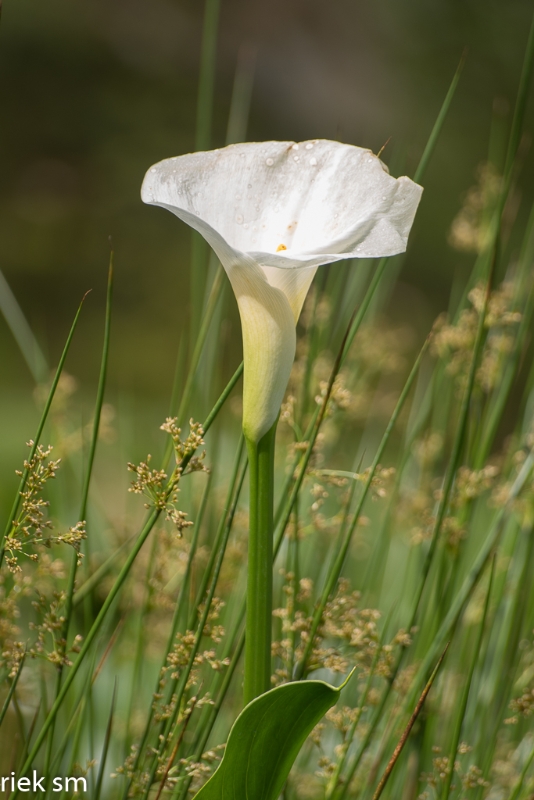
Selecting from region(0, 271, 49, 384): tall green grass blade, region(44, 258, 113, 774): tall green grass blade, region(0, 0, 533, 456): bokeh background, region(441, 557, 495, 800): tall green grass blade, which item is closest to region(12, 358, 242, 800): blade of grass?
region(44, 258, 113, 774): tall green grass blade

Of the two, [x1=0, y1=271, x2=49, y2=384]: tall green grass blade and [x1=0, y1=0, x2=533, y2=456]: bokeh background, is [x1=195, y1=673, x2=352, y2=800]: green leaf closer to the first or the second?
[x1=0, y1=271, x2=49, y2=384]: tall green grass blade

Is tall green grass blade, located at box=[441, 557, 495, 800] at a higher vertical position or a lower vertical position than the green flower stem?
lower

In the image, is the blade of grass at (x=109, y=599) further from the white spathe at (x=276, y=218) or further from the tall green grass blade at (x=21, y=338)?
the tall green grass blade at (x=21, y=338)

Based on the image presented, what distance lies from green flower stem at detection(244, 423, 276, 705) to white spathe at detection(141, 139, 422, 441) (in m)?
0.01

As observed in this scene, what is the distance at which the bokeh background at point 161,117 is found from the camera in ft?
6.35

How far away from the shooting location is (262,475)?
0.27m

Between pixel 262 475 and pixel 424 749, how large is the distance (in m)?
0.30

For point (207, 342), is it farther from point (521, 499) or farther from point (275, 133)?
point (275, 133)

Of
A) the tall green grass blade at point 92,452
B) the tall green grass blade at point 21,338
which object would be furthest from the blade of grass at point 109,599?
the tall green grass blade at point 21,338

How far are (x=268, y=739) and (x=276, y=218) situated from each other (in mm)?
210

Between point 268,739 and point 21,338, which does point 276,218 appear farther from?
point 21,338

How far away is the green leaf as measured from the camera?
0.23 meters

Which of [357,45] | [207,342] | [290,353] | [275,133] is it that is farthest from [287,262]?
[357,45]

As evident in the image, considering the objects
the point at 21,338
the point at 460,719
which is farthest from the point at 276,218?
the point at 21,338
